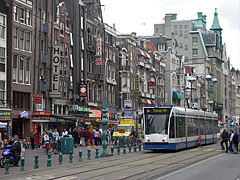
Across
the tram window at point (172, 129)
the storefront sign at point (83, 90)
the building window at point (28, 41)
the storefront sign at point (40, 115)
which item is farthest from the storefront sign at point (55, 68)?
the tram window at point (172, 129)

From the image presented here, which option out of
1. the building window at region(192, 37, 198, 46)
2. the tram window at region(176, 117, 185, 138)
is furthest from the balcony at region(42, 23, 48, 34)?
the building window at region(192, 37, 198, 46)

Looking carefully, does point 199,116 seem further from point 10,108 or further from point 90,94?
point 90,94

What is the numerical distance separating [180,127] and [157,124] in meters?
2.19

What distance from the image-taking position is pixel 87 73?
207 ft

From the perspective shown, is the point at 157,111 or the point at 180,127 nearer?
the point at 157,111

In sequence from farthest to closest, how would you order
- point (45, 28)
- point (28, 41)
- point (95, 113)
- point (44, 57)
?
point (95, 113)
point (45, 28)
point (44, 57)
point (28, 41)

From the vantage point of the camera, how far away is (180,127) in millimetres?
35562

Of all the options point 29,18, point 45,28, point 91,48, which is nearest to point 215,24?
point 91,48

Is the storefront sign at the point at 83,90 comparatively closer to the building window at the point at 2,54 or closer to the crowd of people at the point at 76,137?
the crowd of people at the point at 76,137

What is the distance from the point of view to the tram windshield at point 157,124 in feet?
111

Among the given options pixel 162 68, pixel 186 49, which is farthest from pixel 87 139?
pixel 186 49

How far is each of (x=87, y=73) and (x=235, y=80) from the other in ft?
373

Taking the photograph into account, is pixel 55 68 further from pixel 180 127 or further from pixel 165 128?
pixel 165 128

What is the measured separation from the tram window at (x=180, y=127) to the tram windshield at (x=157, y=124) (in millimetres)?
1212
